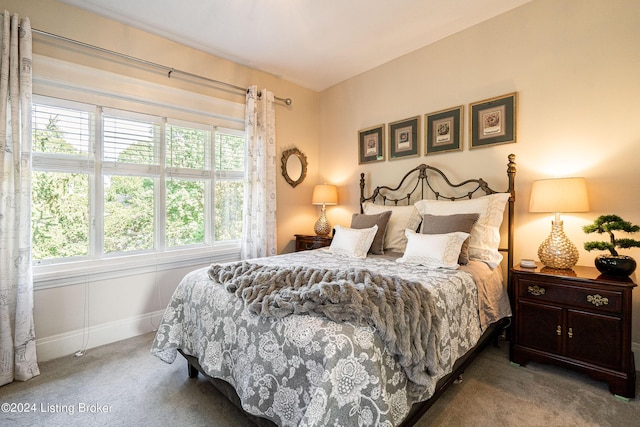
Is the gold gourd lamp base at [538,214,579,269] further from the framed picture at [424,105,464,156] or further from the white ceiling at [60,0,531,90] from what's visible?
the white ceiling at [60,0,531,90]

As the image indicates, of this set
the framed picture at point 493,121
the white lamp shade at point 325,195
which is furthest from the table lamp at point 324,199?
the framed picture at point 493,121

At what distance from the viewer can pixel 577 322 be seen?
1857mm

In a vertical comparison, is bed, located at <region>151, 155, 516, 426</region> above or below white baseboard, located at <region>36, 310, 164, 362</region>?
above

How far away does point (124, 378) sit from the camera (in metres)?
1.95

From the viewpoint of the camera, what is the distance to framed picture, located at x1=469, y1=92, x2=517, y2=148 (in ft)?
8.12

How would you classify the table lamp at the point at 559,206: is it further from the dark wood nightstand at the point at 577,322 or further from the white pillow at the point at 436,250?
the white pillow at the point at 436,250

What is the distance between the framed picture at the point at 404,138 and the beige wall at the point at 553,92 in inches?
4.7

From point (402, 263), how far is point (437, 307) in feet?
2.31

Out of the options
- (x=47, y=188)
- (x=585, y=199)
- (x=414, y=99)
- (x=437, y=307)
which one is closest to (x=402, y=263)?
(x=437, y=307)

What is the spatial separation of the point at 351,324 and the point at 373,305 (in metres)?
0.13

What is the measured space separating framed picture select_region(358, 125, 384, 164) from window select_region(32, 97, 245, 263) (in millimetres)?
1476

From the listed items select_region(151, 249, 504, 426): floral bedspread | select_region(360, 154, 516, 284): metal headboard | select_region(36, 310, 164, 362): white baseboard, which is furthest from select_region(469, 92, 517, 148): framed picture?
select_region(36, 310, 164, 362): white baseboard

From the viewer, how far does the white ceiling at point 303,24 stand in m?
2.37

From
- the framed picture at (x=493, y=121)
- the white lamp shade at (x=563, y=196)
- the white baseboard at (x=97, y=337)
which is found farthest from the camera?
the framed picture at (x=493, y=121)
